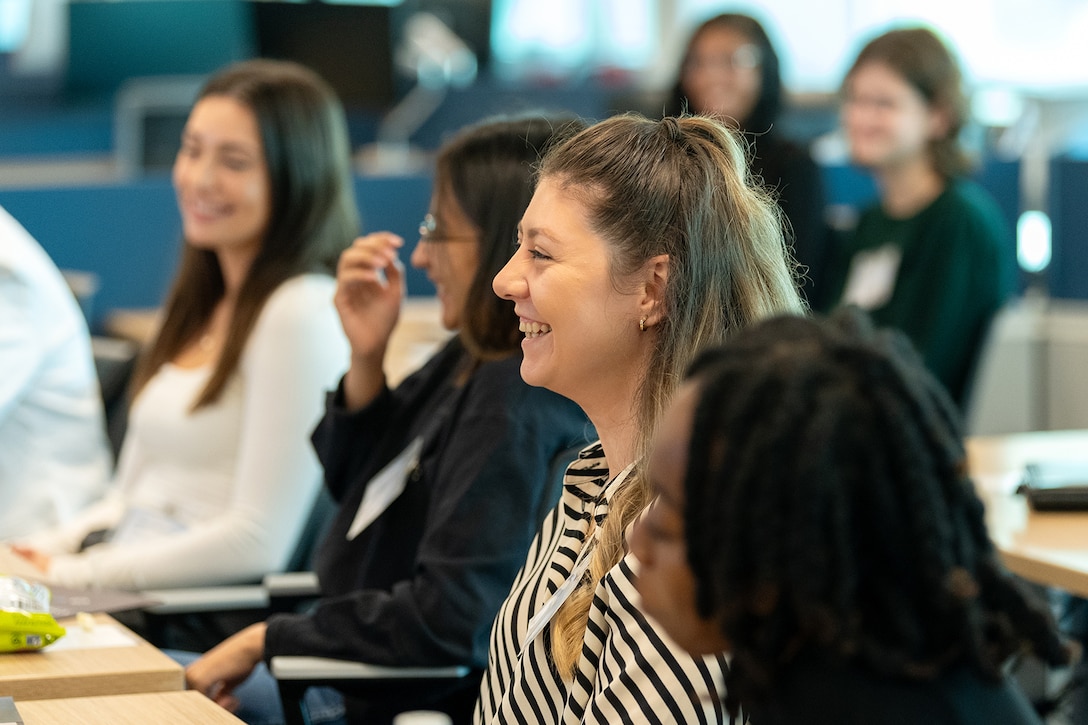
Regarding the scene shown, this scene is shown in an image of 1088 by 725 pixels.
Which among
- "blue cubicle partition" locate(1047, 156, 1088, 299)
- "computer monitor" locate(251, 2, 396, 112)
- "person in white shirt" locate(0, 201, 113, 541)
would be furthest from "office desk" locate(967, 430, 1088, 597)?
"computer monitor" locate(251, 2, 396, 112)

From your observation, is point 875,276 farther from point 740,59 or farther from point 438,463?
point 438,463

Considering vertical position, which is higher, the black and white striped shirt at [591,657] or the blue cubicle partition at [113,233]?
the blue cubicle partition at [113,233]

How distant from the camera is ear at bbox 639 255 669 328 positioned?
1284mm

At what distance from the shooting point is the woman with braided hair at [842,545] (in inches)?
28.2

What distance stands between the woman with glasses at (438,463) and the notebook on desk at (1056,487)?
789 millimetres

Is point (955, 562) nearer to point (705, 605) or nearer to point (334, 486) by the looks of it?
point (705, 605)

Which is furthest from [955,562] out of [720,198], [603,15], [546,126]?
[603,15]

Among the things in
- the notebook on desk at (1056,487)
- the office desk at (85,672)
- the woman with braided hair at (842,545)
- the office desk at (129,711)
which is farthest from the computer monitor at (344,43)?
the woman with braided hair at (842,545)

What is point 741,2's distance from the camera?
26.6 feet

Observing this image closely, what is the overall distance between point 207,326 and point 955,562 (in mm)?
1972

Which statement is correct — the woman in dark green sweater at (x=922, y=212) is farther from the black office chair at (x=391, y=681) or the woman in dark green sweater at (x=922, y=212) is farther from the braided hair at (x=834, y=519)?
the braided hair at (x=834, y=519)

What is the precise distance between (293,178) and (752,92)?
1.65 m

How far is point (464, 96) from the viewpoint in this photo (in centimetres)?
660

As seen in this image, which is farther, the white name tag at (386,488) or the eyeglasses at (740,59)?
the eyeglasses at (740,59)
